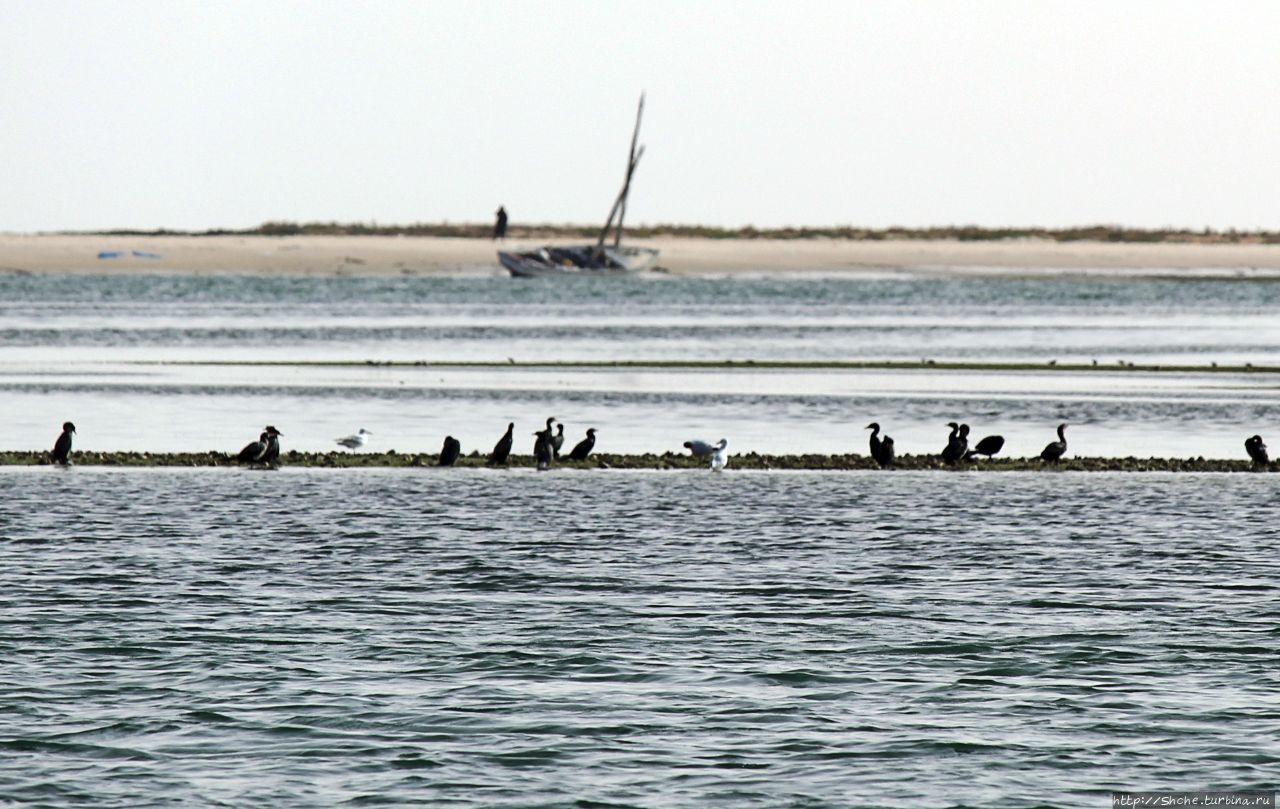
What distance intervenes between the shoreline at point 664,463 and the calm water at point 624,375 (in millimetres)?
1818

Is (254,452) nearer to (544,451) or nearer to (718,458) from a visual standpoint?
(544,451)

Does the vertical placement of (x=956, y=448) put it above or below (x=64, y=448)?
above

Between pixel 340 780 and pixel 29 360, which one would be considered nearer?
pixel 340 780

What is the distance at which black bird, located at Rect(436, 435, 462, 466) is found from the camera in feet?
101

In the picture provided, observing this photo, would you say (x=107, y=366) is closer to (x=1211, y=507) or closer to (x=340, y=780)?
(x=1211, y=507)

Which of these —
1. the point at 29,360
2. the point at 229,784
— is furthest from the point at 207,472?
the point at 29,360

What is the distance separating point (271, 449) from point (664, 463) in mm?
5806

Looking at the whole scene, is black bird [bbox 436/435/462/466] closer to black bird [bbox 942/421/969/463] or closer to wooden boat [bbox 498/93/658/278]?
black bird [bbox 942/421/969/463]

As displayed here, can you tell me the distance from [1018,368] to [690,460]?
2283cm

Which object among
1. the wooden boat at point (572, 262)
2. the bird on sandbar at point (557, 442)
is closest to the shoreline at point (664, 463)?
the bird on sandbar at point (557, 442)

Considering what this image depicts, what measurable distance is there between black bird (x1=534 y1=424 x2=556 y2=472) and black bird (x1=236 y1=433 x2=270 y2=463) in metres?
3.96

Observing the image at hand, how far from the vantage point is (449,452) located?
3092 cm

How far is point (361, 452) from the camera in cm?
3253

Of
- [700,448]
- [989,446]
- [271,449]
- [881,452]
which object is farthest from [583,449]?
[989,446]
